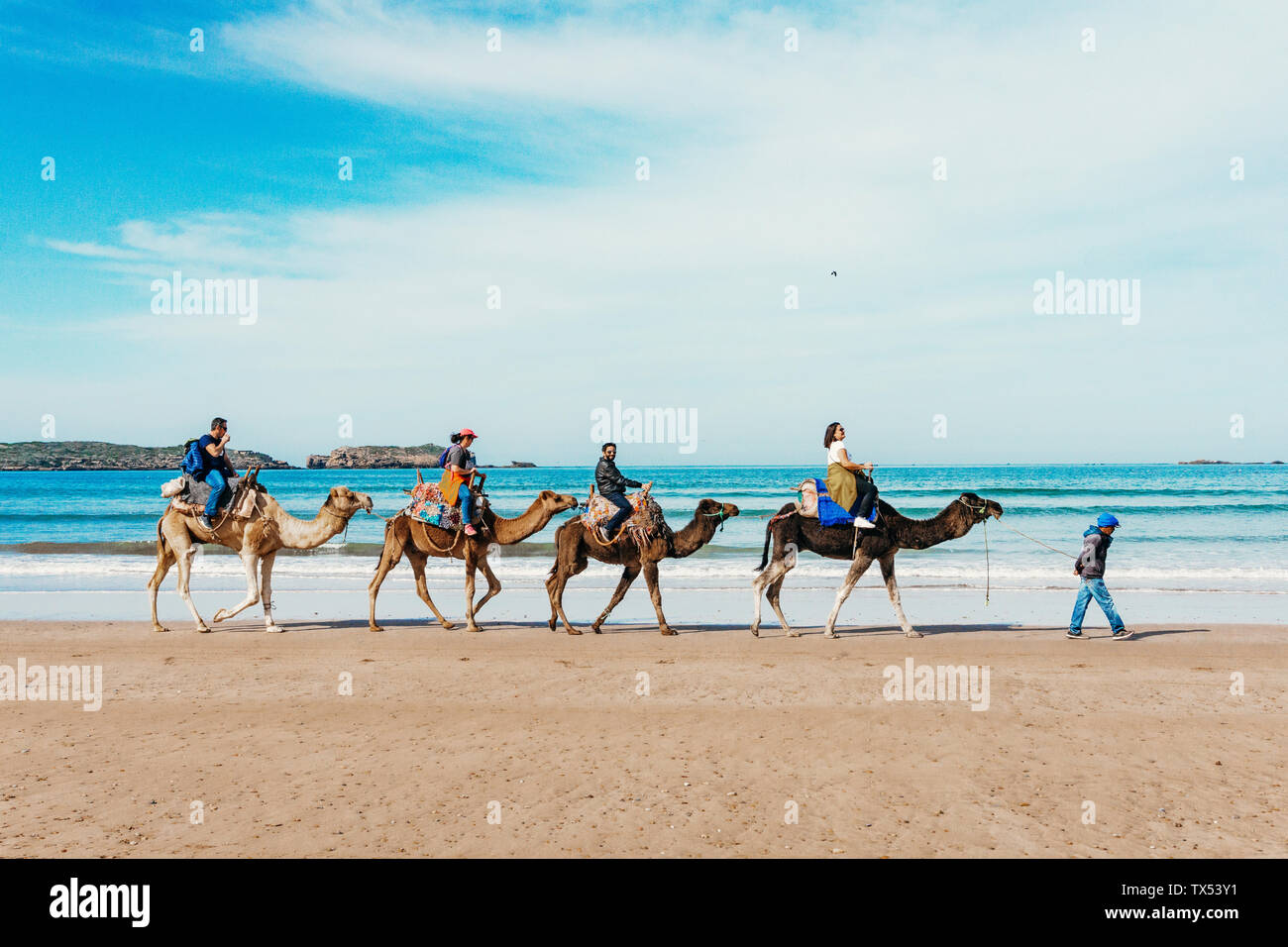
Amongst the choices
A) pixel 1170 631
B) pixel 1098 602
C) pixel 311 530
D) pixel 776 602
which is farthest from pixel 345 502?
pixel 1170 631

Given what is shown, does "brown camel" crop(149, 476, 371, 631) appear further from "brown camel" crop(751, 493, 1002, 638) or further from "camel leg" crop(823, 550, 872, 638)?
"camel leg" crop(823, 550, 872, 638)

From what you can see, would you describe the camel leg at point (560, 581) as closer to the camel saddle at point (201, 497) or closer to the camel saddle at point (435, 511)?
the camel saddle at point (435, 511)

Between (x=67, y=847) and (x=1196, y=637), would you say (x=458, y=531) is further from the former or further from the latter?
(x=1196, y=637)

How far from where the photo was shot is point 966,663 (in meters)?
10.7

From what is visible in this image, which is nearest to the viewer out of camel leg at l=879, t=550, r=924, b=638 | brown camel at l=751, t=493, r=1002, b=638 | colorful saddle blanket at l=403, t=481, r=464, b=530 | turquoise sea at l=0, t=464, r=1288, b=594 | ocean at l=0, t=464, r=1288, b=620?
camel leg at l=879, t=550, r=924, b=638

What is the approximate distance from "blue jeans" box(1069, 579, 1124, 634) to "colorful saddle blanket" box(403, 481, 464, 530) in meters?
9.18

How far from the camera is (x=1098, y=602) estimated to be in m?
12.4

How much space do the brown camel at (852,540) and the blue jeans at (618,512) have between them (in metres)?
2.11

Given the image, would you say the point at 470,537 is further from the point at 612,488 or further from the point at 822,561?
the point at 822,561

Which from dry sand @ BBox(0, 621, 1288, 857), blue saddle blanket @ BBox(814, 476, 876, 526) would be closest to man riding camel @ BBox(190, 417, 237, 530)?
dry sand @ BBox(0, 621, 1288, 857)

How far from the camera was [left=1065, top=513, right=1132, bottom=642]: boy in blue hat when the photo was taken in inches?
482

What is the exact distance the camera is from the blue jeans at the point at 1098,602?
40.1 feet
